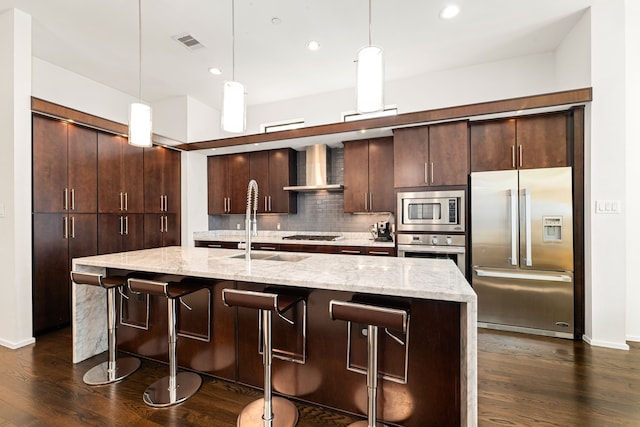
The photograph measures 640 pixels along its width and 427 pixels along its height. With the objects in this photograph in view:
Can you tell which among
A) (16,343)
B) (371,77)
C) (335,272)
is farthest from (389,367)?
(16,343)

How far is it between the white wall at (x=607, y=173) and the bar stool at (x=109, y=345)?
164 inches

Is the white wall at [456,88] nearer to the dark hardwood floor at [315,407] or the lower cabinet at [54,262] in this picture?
the dark hardwood floor at [315,407]

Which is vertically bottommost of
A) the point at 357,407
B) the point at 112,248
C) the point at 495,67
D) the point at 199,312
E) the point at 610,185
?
the point at 357,407

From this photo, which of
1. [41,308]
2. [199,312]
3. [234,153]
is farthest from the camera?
[234,153]

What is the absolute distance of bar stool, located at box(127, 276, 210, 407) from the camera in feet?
6.25

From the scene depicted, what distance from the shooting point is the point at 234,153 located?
15.9 feet

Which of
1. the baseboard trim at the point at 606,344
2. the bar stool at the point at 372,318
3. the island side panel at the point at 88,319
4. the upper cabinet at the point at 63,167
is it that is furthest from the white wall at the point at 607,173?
the upper cabinet at the point at 63,167

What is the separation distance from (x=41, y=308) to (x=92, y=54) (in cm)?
299

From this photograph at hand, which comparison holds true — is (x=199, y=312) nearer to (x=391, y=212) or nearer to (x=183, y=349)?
(x=183, y=349)

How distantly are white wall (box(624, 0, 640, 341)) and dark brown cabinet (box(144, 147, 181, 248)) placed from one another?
18.6 feet

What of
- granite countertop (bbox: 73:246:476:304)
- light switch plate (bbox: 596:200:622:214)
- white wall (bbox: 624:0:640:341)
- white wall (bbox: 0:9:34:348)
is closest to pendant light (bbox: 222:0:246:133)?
granite countertop (bbox: 73:246:476:304)

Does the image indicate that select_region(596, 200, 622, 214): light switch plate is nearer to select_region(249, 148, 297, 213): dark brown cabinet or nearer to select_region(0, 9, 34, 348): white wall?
select_region(249, 148, 297, 213): dark brown cabinet

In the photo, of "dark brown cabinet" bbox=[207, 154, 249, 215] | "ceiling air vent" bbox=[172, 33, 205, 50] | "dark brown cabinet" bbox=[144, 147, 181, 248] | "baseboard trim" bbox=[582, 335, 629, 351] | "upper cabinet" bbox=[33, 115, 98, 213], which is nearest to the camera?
"baseboard trim" bbox=[582, 335, 629, 351]

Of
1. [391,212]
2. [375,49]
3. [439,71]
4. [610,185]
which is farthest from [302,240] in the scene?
[610,185]
